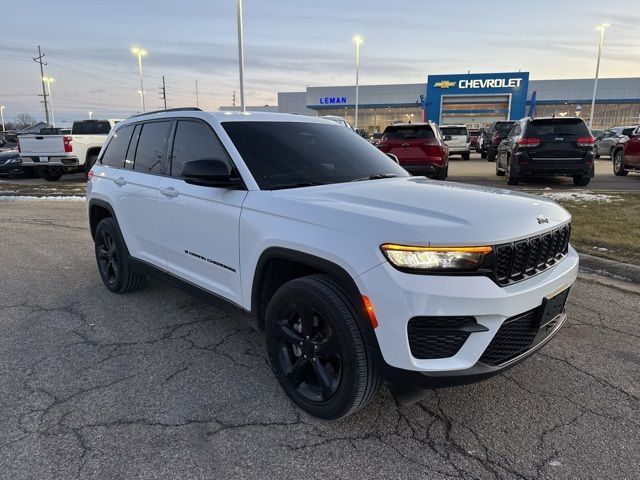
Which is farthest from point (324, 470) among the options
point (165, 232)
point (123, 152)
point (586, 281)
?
point (586, 281)

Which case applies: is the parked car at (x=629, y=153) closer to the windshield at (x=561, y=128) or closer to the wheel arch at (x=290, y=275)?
the windshield at (x=561, y=128)

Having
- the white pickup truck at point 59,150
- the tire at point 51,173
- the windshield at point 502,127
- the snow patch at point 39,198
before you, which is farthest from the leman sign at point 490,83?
the snow patch at point 39,198

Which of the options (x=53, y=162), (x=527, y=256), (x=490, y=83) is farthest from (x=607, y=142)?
(x=490, y=83)

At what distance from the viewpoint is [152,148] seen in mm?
4430

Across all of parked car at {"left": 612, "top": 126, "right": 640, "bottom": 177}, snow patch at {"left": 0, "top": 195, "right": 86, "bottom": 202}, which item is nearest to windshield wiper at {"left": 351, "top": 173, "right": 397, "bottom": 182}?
snow patch at {"left": 0, "top": 195, "right": 86, "bottom": 202}

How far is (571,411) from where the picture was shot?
294 cm

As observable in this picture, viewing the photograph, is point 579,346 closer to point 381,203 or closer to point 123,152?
point 381,203

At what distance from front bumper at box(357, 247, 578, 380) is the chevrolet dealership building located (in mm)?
57318

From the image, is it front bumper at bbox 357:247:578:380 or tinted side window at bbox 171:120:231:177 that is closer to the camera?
front bumper at bbox 357:247:578:380

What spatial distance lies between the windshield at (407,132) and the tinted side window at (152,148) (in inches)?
360

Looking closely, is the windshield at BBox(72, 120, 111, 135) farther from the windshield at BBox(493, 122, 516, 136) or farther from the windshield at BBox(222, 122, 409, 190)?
the windshield at BBox(493, 122, 516, 136)

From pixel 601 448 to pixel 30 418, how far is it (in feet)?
10.6

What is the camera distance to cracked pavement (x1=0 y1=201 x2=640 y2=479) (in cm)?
247

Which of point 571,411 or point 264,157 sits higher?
point 264,157
